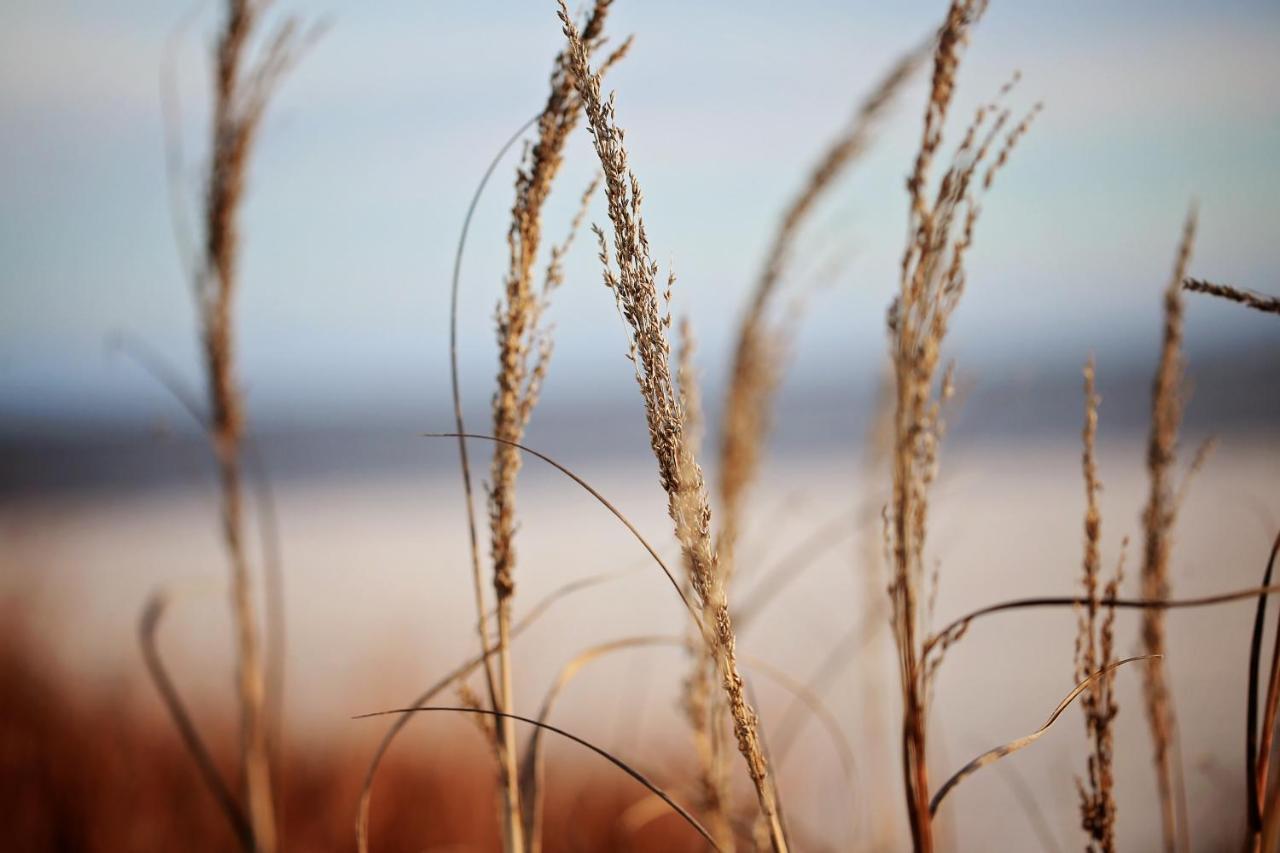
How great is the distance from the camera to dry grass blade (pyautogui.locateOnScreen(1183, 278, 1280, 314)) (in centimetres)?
89

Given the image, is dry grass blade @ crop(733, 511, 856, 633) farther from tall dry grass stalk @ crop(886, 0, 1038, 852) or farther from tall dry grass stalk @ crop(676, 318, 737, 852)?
tall dry grass stalk @ crop(886, 0, 1038, 852)

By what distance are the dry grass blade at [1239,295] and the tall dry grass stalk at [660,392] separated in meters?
0.57

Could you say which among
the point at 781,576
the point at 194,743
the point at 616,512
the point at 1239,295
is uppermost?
the point at 1239,295

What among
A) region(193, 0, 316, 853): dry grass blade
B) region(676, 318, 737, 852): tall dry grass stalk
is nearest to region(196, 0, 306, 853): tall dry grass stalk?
region(193, 0, 316, 853): dry grass blade

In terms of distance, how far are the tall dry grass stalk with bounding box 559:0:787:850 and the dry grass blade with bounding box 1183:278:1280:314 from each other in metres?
0.57

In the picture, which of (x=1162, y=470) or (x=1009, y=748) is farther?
(x=1162, y=470)

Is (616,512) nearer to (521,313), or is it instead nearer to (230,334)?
(521,313)

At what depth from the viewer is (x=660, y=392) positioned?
2.69 feet

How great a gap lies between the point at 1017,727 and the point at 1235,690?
0.89 metres

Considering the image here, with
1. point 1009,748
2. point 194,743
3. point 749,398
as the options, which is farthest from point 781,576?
point 194,743

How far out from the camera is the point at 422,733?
177 inches

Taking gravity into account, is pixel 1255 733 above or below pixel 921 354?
below

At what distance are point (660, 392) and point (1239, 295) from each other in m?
0.59

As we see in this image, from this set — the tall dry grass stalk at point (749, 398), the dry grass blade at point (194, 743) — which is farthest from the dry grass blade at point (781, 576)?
the dry grass blade at point (194, 743)
